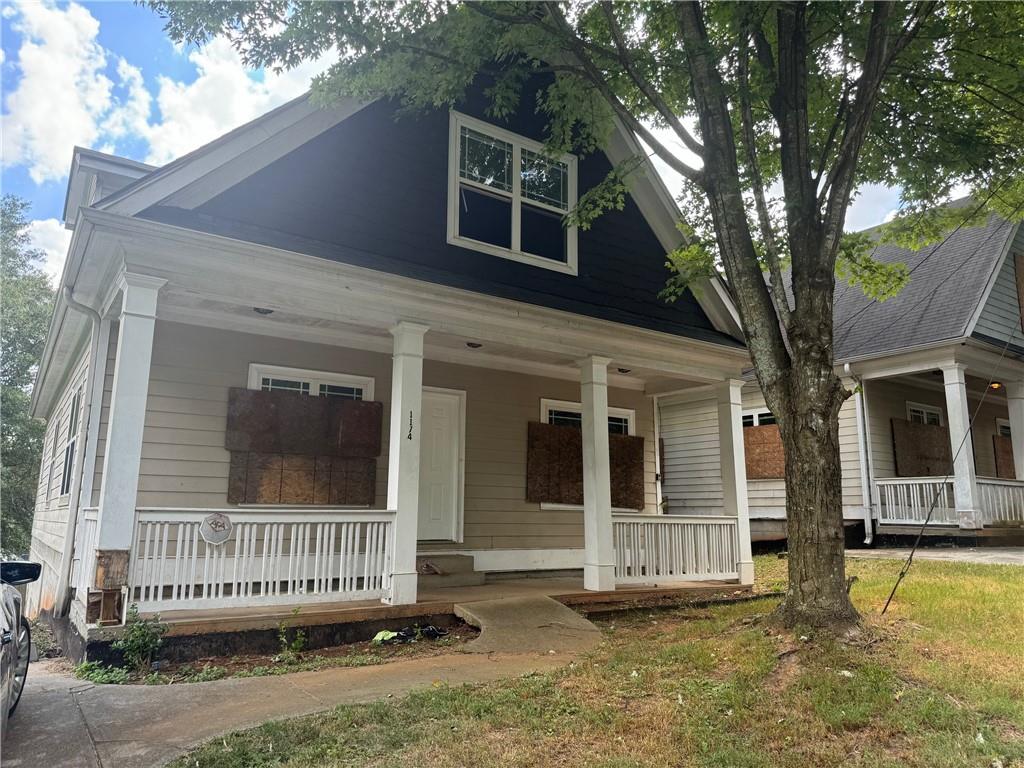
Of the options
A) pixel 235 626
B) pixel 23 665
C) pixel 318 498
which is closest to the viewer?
pixel 23 665

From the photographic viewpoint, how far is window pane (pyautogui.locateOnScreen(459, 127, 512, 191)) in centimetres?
814

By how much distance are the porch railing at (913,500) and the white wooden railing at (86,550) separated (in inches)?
496

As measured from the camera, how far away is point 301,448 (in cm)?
741

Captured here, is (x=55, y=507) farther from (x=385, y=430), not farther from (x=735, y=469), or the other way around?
(x=735, y=469)

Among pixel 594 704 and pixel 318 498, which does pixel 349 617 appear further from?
pixel 594 704

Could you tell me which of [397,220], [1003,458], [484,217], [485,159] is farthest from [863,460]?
[397,220]

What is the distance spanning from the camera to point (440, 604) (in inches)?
255

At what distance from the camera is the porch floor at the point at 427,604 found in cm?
538

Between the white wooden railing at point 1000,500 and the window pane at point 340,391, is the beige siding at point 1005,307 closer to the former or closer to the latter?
the white wooden railing at point 1000,500

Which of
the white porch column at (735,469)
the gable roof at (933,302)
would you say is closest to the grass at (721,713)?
the white porch column at (735,469)

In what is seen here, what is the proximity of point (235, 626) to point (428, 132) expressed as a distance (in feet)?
18.0

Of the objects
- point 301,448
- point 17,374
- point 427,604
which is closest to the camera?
point 427,604

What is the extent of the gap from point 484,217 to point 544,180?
1.19 meters

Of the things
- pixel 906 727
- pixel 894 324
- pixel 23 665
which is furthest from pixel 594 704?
pixel 894 324
